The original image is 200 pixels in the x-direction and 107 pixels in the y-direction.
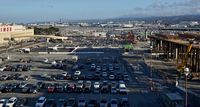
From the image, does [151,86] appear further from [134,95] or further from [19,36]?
[19,36]

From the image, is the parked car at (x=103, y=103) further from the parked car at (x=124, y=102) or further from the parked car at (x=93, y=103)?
the parked car at (x=124, y=102)

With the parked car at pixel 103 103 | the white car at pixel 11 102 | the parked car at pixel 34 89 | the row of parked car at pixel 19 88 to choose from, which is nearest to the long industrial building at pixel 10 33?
the row of parked car at pixel 19 88

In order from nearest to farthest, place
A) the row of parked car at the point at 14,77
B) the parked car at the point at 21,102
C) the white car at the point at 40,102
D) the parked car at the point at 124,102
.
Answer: the white car at the point at 40,102
the parked car at the point at 124,102
the parked car at the point at 21,102
the row of parked car at the point at 14,77

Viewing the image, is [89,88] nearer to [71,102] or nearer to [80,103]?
[71,102]

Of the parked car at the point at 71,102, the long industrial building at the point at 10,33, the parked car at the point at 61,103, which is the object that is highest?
the long industrial building at the point at 10,33

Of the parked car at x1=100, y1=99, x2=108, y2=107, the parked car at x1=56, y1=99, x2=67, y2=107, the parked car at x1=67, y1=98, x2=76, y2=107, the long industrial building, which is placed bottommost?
the parked car at x1=56, y1=99, x2=67, y2=107

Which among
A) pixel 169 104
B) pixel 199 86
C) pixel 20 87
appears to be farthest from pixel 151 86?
pixel 20 87

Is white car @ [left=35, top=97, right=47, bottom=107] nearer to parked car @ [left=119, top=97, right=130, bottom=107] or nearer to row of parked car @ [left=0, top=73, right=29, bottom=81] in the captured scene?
parked car @ [left=119, top=97, right=130, bottom=107]

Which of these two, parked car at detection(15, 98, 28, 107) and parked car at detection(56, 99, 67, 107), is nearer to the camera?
parked car at detection(56, 99, 67, 107)

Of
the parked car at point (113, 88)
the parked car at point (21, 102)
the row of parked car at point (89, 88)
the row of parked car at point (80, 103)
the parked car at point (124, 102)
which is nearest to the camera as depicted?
the row of parked car at point (80, 103)

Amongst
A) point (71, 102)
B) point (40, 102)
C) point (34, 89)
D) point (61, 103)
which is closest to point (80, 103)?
point (71, 102)

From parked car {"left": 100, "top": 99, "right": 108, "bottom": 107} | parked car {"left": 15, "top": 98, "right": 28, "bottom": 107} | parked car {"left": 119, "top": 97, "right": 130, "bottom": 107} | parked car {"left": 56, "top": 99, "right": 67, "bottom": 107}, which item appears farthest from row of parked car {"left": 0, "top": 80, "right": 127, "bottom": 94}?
parked car {"left": 100, "top": 99, "right": 108, "bottom": 107}

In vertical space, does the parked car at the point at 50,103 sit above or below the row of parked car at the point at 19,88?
above
